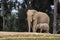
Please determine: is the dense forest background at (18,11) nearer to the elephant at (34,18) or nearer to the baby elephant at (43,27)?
the elephant at (34,18)

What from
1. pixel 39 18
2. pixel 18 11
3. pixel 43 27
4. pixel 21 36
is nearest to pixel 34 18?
pixel 39 18

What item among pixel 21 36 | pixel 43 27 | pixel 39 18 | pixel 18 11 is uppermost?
pixel 18 11

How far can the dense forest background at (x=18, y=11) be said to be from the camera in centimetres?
1489

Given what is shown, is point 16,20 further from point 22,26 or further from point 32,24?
point 32,24

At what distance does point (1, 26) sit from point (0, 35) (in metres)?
7.19

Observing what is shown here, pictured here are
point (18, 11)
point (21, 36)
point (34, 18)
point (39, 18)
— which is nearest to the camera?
point (21, 36)

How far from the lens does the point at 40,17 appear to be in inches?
494

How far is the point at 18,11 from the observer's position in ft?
50.7

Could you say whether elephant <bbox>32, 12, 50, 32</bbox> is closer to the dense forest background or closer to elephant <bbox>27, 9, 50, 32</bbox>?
elephant <bbox>27, 9, 50, 32</bbox>

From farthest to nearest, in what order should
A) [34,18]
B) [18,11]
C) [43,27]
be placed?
[18,11], [34,18], [43,27]

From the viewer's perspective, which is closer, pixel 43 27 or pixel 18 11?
pixel 43 27

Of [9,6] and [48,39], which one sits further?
[9,6]

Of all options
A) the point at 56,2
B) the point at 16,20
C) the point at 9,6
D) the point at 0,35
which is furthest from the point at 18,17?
the point at 0,35

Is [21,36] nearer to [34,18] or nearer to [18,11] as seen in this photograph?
[34,18]
